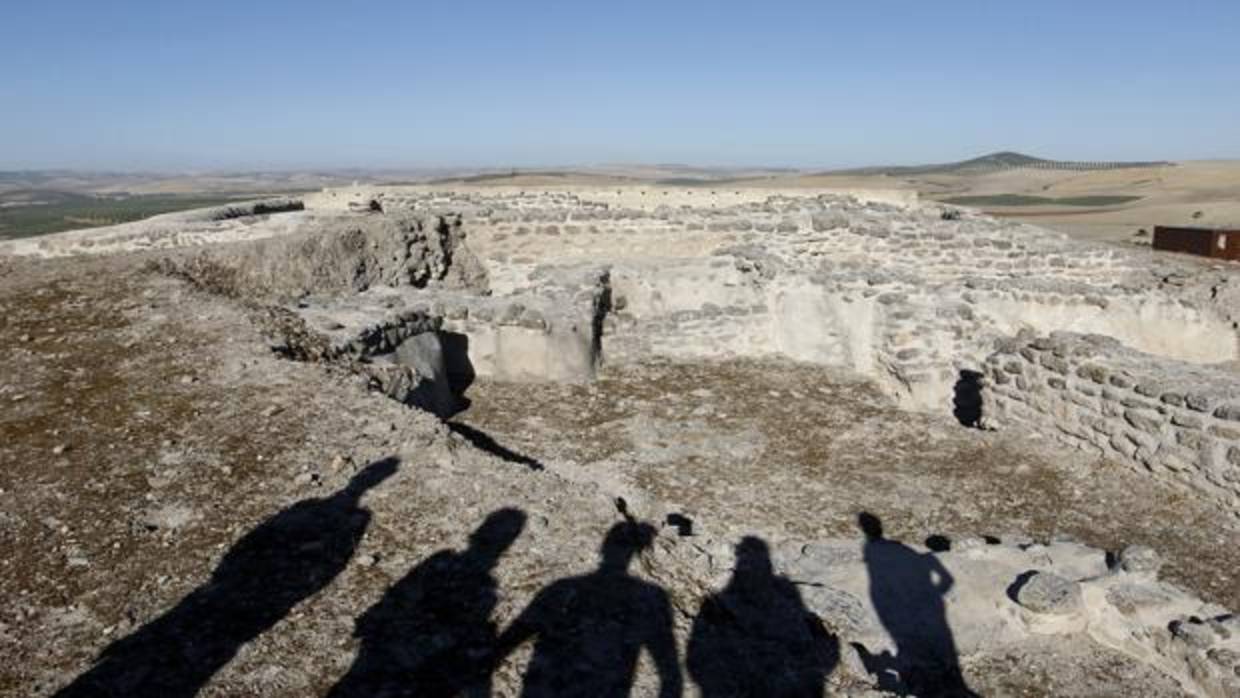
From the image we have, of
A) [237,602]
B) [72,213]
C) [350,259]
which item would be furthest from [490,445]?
[72,213]

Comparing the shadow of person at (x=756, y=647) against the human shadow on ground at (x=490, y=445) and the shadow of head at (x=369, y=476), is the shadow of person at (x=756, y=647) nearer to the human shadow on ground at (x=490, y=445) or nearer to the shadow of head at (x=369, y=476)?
the shadow of head at (x=369, y=476)

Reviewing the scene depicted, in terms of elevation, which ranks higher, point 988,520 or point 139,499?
point 139,499

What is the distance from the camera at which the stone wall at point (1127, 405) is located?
6.27m

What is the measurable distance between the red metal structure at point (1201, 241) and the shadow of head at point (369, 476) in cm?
1870

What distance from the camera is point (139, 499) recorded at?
4.64 metres

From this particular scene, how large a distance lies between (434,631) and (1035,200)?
59.9 metres

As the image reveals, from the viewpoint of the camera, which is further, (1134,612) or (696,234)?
(696,234)

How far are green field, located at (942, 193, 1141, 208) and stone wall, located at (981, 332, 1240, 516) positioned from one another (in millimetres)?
42122

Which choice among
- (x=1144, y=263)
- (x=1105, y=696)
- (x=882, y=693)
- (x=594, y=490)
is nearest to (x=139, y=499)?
(x=594, y=490)

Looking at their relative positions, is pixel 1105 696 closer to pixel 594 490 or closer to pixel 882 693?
pixel 882 693

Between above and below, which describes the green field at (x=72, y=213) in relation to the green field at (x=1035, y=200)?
below

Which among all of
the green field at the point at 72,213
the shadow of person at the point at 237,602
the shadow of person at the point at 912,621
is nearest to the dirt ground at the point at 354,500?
the shadow of person at the point at 237,602

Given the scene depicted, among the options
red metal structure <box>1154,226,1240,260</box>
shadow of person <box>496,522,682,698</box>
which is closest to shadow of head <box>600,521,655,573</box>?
shadow of person <box>496,522,682,698</box>

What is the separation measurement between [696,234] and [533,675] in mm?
9616
